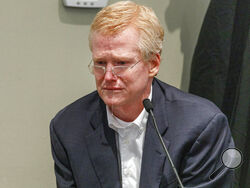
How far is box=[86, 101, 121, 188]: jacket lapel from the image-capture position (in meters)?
1.06

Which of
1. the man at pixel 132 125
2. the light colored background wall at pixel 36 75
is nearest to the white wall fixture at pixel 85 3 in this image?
the light colored background wall at pixel 36 75

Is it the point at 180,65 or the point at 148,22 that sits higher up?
the point at 148,22

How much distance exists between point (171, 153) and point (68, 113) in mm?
351

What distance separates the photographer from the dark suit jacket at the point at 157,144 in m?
1.01

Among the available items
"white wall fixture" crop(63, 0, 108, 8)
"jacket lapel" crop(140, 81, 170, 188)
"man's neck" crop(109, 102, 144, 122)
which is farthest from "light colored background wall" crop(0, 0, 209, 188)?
"jacket lapel" crop(140, 81, 170, 188)

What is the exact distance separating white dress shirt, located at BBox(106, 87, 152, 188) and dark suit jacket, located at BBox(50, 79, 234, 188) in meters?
0.03

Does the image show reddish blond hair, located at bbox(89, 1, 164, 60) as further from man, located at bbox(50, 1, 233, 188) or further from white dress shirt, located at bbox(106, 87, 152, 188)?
white dress shirt, located at bbox(106, 87, 152, 188)

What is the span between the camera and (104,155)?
1.07m

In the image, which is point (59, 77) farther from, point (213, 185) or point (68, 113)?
point (213, 185)

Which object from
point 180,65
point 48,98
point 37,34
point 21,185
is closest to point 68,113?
point 48,98

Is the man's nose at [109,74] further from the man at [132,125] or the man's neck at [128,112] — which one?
the man's neck at [128,112]

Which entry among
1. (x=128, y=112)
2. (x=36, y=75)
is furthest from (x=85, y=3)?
(x=128, y=112)

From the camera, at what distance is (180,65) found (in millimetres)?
1536

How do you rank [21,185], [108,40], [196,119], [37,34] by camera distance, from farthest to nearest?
[21,185], [37,34], [196,119], [108,40]
